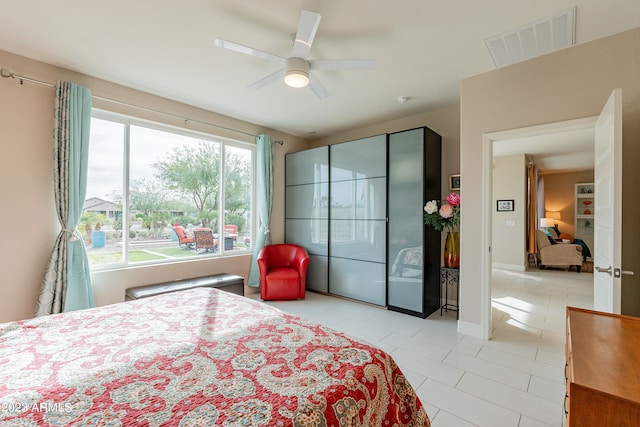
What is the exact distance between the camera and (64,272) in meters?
2.71

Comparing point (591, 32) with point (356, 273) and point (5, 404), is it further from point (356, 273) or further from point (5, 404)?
point (5, 404)

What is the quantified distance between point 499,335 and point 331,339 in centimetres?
249

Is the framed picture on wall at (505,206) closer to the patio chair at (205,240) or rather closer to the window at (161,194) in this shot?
the window at (161,194)

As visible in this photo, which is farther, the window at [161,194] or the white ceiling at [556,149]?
the white ceiling at [556,149]

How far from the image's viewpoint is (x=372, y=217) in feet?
13.1

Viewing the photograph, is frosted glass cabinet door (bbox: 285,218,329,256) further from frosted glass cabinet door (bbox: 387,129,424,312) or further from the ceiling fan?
the ceiling fan

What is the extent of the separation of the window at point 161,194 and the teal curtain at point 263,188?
16 centimetres

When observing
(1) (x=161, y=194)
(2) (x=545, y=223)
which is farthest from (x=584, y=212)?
(1) (x=161, y=194)

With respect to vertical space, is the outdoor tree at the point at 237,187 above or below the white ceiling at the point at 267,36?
below

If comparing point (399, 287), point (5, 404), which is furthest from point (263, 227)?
point (5, 404)

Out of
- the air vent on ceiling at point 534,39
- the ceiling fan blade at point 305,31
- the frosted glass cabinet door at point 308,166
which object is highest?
the air vent on ceiling at point 534,39

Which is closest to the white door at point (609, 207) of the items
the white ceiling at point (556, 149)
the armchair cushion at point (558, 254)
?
the white ceiling at point (556, 149)

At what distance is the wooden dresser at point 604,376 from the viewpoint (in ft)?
2.93

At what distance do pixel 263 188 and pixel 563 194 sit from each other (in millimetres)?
9361
